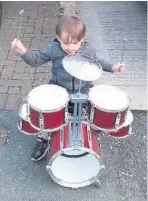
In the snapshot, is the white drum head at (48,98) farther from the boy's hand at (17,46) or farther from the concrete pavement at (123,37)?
the concrete pavement at (123,37)

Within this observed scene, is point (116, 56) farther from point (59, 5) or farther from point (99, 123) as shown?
point (99, 123)

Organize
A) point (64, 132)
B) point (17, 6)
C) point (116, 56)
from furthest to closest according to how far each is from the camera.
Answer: point (17, 6), point (116, 56), point (64, 132)

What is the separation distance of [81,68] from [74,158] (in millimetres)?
826

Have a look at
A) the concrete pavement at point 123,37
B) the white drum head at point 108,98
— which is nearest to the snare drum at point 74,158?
the white drum head at point 108,98

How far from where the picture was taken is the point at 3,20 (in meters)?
5.30

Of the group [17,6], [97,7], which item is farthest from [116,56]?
[17,6]

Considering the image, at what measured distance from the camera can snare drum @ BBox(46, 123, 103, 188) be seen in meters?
2.48

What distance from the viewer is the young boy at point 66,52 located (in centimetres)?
244

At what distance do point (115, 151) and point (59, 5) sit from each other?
135 inches

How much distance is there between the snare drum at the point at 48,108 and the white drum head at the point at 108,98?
0.66 feet

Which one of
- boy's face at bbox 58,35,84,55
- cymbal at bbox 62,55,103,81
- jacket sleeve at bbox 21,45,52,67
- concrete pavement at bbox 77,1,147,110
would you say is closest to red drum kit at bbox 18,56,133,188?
cymbal at bbox 62,55,103,81

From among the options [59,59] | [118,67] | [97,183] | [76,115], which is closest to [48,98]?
[76,115]

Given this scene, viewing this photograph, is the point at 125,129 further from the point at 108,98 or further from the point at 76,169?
the point at 76,169

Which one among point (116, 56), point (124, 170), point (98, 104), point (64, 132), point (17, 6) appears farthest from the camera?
point (17, 6)
